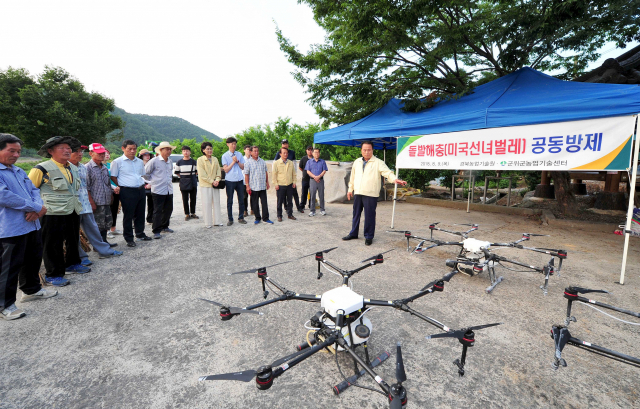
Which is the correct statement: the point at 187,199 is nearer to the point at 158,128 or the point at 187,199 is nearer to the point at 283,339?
the point at 283,339

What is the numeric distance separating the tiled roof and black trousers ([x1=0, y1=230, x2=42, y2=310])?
1025cm

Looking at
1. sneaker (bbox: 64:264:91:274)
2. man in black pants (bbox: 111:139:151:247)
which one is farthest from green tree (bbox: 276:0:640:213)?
sneaker (bbox: 64:264:91:274)

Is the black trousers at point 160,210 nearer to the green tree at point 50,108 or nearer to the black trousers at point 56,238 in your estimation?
the black trousers at point 56,238

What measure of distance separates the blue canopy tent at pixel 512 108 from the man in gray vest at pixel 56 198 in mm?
5311

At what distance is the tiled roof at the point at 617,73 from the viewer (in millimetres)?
5926

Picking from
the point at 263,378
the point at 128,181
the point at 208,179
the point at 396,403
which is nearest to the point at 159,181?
the point at 128,181

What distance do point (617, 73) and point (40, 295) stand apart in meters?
10.8

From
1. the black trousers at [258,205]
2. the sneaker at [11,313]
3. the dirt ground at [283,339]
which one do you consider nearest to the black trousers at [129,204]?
A: the dirt ground at [283,339]

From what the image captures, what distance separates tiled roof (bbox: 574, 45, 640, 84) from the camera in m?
5.93

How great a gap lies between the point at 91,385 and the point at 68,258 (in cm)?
259

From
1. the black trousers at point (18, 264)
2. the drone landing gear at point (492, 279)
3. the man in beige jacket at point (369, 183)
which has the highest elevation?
the man in beige jacket at point (369, 183)

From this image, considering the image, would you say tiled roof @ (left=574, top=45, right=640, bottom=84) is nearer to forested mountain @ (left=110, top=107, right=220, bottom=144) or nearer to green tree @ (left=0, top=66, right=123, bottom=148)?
green tree @ (left=0, top=66, right=123, bottom=148)

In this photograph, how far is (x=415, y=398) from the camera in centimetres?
167

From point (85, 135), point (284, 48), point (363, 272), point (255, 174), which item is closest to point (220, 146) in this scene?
point (85, 135)
